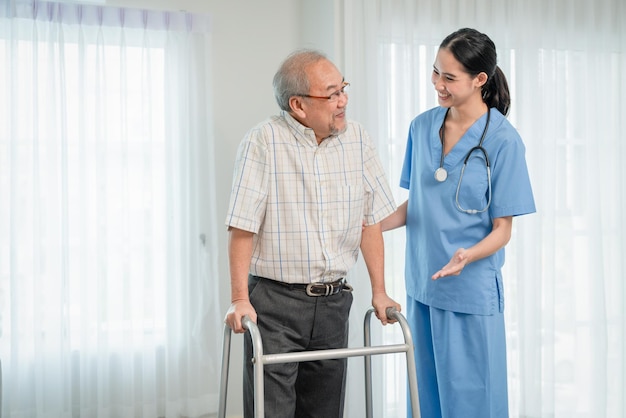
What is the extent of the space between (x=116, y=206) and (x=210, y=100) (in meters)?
0.64

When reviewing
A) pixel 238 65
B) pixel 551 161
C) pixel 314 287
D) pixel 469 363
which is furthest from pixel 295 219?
pixel 551 161

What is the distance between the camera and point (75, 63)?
9.75 ft

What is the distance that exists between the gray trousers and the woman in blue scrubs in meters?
0.33

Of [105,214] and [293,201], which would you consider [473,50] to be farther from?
[105,214]

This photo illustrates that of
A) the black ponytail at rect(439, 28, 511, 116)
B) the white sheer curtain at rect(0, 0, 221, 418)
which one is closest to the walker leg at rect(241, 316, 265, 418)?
the black ponytail at rect(439, 28, 511, 116)

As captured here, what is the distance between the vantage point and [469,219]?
2084 millimetres

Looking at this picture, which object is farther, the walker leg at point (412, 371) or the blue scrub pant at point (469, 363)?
the blue scrub pant at point (469, 363)

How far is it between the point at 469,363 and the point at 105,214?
173cm

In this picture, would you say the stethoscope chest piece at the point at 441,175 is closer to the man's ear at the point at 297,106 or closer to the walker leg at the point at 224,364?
the man's ear at the point at 297,106

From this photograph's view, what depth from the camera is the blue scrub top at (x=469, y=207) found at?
2064 millimetres

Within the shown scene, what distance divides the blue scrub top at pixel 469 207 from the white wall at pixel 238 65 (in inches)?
52.0

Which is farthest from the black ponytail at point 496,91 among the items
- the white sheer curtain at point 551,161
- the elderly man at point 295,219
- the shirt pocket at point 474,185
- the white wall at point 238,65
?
the white wall at point 238,65

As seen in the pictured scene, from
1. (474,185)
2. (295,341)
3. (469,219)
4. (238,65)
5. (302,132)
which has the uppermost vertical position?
(238,65)

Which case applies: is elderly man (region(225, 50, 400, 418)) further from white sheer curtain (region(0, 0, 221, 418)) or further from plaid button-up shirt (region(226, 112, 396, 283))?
white sheer curtain (region(0, 0, 221, 418))
